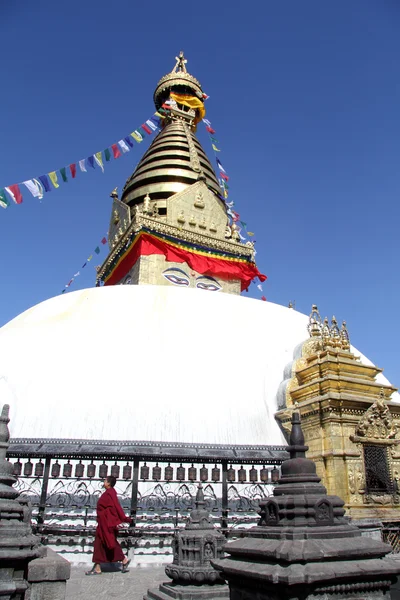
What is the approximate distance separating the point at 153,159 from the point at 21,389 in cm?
1740

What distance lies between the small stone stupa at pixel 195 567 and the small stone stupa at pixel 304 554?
2.12 meters

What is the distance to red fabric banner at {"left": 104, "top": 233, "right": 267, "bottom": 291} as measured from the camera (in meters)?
19.2

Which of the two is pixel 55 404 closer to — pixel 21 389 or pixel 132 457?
pixel 21 389

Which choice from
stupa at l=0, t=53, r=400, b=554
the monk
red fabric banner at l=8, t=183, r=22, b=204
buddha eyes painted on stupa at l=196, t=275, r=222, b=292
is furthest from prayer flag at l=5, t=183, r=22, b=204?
the monk

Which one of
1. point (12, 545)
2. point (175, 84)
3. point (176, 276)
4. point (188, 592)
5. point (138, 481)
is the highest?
point (175, 84)

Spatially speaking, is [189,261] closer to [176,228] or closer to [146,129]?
[176,228]

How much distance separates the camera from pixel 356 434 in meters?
9.02

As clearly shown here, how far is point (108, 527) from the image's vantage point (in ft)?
21.3

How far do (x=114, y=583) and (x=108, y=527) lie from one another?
0.69 m

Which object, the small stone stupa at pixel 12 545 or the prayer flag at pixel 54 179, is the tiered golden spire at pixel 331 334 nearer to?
the small stone stupa at pixel 12 545

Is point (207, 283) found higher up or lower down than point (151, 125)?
lower down

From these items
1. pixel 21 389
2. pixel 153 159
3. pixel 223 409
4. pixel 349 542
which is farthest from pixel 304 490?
pixel 153 159

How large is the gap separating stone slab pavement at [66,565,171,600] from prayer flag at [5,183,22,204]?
10.9 m

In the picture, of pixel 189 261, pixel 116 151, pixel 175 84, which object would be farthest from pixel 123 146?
pixel 175 84
